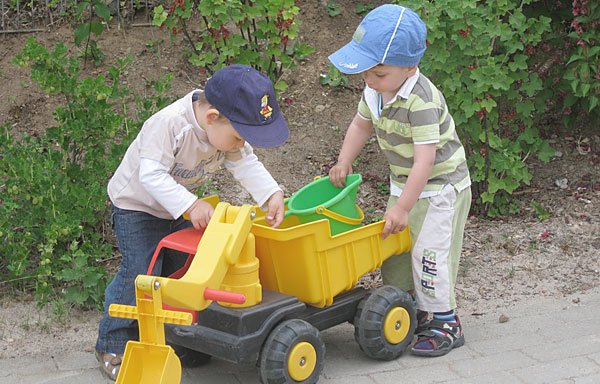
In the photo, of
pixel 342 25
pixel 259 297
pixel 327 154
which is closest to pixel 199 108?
pixel 259 297

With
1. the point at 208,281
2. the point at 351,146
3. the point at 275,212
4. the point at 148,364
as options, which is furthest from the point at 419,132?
the point at 148,364

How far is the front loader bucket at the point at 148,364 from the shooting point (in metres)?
3.25

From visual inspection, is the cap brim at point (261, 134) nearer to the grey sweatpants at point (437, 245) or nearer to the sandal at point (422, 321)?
the grey sweatpants at point (437, 245)

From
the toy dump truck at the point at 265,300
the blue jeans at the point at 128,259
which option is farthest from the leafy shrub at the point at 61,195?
the toy dump truck at the point at 265,300

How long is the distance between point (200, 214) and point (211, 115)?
1.19ft

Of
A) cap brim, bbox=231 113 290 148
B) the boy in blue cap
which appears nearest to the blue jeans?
cap brim, bbox=231 113 290 148

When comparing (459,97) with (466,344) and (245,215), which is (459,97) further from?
(245,215)

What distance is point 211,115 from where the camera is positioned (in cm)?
349

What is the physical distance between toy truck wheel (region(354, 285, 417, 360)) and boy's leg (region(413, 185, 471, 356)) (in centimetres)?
13

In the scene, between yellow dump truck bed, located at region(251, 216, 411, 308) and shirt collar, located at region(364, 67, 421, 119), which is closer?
yellow dump truck bed, located at region(251, 216, 411, 308)

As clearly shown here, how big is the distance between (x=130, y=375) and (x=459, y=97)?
2.45 m

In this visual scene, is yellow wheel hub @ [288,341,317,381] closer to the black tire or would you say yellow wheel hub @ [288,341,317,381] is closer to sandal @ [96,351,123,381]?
the black tire

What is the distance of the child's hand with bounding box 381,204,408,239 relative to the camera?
A: 3.84 m

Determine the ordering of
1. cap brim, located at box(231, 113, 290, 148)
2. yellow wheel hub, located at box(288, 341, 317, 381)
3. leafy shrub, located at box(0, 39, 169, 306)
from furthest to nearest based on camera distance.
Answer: leafy shrub, located at box(0, 39, 169, 306) < yellow wheel hub, located at box(288, 341, 317, 381) < cap brim, located at box(231, 113, 290, 148)
